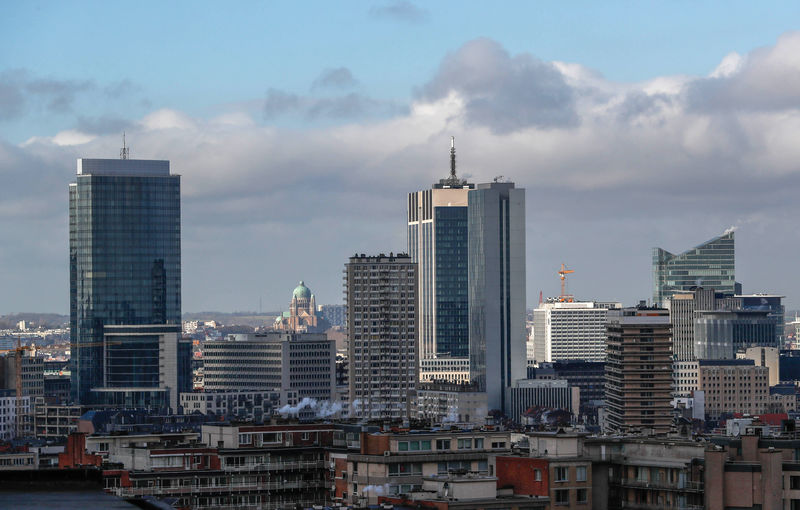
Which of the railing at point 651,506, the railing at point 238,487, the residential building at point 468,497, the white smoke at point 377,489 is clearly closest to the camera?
the residential building at point 468,497

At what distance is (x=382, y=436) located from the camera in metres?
82.1

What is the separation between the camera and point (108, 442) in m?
108

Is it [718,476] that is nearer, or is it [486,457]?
[718,476]

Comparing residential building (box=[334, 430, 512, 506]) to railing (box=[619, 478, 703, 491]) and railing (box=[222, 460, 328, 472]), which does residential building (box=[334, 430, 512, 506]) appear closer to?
railing (box=[619, 478, 703, 491])

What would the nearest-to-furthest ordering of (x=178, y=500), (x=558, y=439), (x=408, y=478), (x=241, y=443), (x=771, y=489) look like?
1. (x=771, y=489)
2. (x=558, y=439)
3. (x=408, y=478)
4. (x=178, y=500)
5. (x=241, y=443)

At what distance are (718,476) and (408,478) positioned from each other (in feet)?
47.2

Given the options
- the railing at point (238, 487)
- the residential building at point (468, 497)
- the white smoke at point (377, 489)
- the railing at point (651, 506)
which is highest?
the residential building at point (468, 497)

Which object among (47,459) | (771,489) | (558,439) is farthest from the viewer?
(47,459)

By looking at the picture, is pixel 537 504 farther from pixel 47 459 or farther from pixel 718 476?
pixel 47 459

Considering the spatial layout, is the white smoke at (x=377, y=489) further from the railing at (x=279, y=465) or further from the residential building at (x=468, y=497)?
the railing at (x=279, y=465)

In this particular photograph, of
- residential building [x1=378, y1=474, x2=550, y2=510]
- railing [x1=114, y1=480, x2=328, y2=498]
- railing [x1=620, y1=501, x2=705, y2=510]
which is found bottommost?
railing [x1=114, y1=480, x2=328, y2=498]

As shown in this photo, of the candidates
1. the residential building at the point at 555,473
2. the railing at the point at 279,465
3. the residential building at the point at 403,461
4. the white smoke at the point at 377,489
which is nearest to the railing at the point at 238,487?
the railing at the point at 279,465

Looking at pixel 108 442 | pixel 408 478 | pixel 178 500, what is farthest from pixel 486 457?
pixel 108 442

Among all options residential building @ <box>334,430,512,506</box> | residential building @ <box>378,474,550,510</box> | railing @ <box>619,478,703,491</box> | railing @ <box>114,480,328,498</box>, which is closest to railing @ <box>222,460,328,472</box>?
railing @ <box>114,480,328,498</box>
